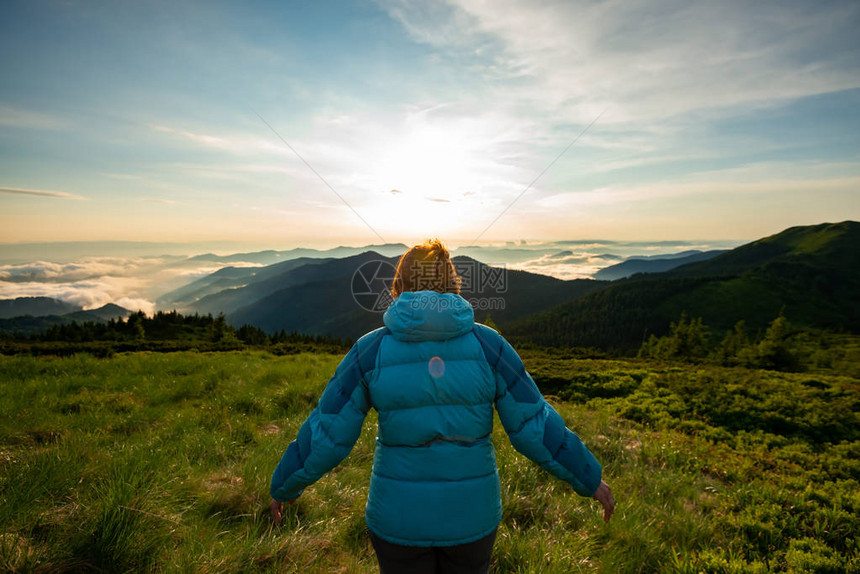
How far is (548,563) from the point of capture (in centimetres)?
364

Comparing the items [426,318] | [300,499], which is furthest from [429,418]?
[300,499]

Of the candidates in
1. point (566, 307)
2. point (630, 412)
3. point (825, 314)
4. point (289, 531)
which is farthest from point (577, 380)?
point (825, 314)

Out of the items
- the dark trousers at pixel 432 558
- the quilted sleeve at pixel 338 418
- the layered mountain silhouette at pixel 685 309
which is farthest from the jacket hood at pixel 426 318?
the layered mountain silhouette at pixel 685 309

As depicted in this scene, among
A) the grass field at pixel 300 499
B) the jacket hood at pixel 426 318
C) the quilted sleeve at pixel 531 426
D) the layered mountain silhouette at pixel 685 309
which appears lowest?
the layered mountain silhouette at pixel 685 309

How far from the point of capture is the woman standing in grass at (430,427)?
2105 millimetres

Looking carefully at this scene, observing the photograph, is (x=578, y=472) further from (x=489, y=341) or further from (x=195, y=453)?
(x=195, y=453)

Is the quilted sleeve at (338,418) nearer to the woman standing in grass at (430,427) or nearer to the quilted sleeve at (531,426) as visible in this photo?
the woman standing in grass at (430,427)

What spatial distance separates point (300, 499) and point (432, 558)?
2883mm

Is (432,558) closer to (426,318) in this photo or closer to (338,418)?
(338,418)

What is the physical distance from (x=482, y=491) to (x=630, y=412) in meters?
11.2

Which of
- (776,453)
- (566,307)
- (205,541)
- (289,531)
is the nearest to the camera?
(205,541)

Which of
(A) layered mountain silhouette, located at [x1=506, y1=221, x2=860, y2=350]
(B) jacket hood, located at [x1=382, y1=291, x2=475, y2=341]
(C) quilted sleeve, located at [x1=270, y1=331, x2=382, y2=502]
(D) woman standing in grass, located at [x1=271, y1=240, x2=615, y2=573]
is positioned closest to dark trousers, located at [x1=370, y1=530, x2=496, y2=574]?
(D) woman standing in grass, located at [x1=271, y1=240, x2=615, y2=573]

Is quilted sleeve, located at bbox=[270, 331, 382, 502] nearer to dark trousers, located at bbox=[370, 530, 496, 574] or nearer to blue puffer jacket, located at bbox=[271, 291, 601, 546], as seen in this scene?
blue puffer jacket, located at bbox=[271, 291, 601, 546]

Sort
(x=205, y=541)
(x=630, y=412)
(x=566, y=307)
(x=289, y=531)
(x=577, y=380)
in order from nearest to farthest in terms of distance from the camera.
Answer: (x=205, y=541)
(x=289, y=531)
(x=630, y=412)
(x=577, y=380)
(x=566, y=307)
